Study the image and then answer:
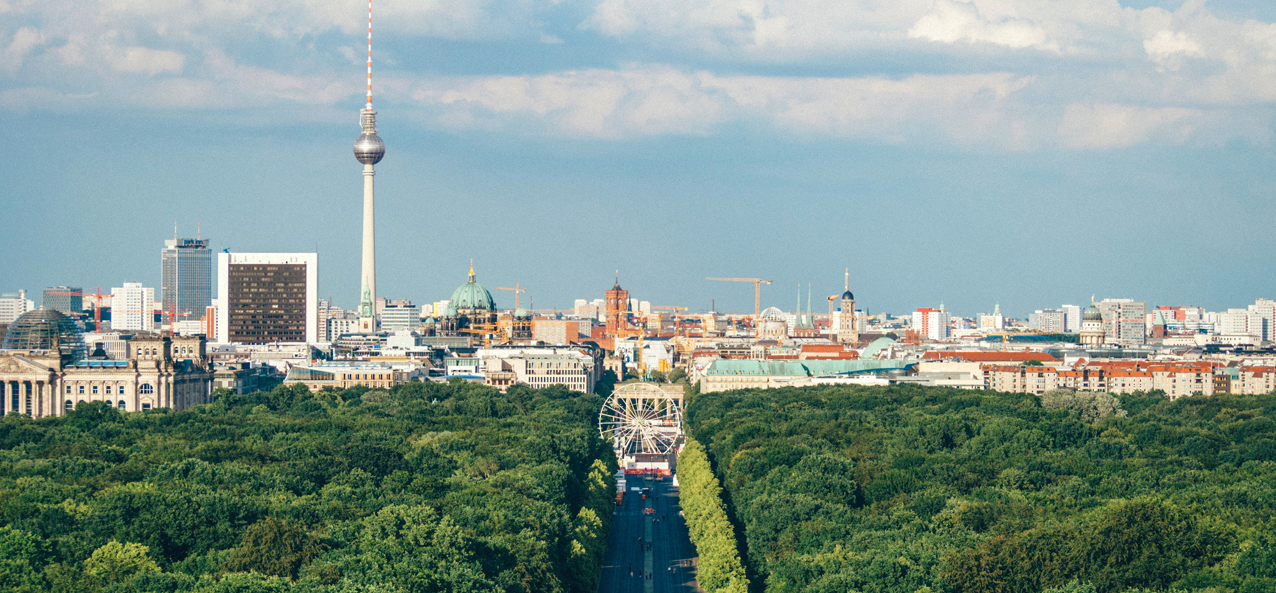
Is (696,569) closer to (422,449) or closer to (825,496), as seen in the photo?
(825,496)

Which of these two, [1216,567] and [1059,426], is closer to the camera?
[1216,567]

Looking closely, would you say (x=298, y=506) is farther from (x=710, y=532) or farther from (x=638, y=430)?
(x=638, y=430)

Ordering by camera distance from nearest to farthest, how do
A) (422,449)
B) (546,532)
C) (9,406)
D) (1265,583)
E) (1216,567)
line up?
(1265,583) < (1216,567) < (546,532) < (422,449) < (9,406)

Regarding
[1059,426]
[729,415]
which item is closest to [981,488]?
[1059,426]

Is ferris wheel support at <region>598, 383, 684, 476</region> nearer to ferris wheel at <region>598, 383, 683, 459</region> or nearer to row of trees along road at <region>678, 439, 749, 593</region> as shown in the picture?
ferris wheel at <region>598, 383, 683, 459</region>

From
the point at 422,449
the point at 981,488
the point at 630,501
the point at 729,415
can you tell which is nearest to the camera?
the point at 981,488

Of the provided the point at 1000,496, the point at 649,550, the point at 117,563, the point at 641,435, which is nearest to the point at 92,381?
the point at 641,435
